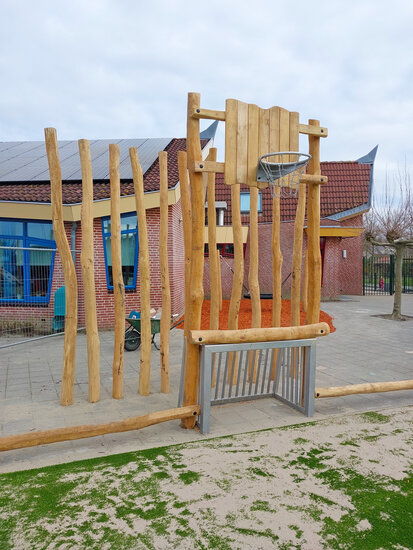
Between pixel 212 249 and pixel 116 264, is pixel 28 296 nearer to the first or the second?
pixel 116 264

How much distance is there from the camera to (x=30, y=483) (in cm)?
319

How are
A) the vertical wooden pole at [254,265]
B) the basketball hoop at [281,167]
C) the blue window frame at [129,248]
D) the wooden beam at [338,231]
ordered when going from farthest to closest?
the wooden beam at [338,231]
the blue window frame at [129,248]
the vertical wooden pole at [254,265]
the basketball hoop at [281,167]

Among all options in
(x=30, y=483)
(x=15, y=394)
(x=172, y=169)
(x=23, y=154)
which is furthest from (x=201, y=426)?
(x=23, y=154)

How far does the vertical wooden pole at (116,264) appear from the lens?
491cm

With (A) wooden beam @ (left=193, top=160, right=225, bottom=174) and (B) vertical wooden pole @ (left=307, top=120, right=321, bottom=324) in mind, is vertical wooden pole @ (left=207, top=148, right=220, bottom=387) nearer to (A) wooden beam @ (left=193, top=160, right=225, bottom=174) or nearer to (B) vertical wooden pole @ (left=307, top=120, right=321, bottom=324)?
(A) wooden beam @ (left=193, top=160, right=225, bottom=174)

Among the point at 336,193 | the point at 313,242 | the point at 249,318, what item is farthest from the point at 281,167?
the point at 336,193

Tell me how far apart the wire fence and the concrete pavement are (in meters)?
0.59

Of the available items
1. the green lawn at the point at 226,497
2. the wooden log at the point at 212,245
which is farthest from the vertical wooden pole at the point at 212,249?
the green lawn at the point at 226,497

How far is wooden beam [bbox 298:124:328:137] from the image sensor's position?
4715 millimetres

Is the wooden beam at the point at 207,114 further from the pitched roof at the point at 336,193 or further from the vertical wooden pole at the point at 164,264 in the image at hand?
the pitched roof at the point at 336,193

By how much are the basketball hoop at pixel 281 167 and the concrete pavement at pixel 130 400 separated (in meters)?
2.67

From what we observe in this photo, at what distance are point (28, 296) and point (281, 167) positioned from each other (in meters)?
7.11

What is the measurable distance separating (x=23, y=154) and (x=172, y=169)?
6.31m

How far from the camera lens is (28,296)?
30.4ft
